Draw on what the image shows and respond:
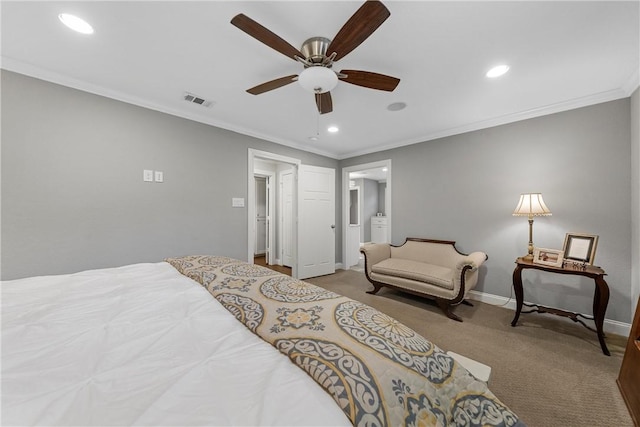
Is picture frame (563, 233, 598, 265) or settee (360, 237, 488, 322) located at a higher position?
picture frame (563, 233, 598, 265)

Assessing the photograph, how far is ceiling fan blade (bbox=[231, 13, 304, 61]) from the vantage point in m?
1.25

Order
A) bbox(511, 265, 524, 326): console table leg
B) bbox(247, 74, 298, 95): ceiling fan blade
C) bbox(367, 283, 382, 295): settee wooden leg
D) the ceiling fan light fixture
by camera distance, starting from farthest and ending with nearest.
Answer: bbox(367, 283, 382, 295): settee wooden leg, bbox(511, 265, 524, 326): console table leg, the ceiling fan light fixture, bbox(247, 74, 298, 95): ceiling fan blade

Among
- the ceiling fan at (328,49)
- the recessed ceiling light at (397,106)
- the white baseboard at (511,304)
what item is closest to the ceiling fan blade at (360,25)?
the ceiling fan at (328,49)

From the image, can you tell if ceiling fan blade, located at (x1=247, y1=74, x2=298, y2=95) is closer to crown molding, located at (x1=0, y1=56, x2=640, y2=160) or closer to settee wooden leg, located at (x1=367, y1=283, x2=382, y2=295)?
crown molding, located at (x1=0, y1=56, x2=640, y2=160)

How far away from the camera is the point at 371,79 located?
1.75 m

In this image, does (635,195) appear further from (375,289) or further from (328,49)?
(328,49)

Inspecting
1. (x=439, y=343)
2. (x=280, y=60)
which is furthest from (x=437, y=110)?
(x=439, y=343)

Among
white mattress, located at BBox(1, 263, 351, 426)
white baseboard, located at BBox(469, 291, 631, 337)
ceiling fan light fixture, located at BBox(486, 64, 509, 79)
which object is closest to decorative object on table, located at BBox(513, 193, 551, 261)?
white baseboard, located at BBox(469, 291, 631, 337)

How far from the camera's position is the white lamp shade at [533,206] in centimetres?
250

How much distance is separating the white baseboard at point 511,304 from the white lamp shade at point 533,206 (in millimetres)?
1184

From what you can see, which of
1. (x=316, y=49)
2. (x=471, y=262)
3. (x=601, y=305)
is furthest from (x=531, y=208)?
(x=316, y=49)

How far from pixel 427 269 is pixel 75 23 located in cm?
405

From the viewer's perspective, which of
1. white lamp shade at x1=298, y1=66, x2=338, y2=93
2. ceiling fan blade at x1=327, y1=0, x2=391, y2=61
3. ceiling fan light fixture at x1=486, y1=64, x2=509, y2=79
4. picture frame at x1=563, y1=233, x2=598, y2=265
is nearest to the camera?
ceiling fan blade at x1=327, y1=0, x2=391, y2=61

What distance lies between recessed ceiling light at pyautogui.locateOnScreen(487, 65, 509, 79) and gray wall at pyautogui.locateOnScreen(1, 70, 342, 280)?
10.2ft
